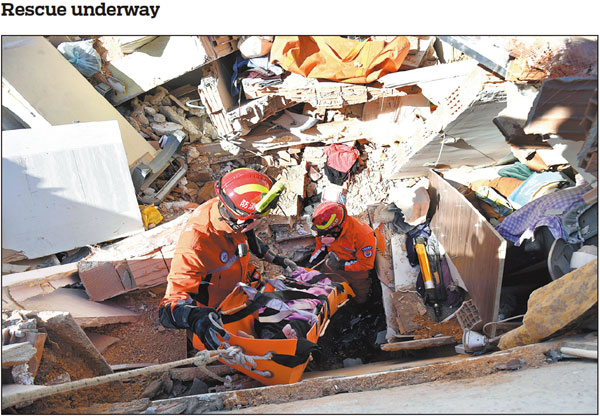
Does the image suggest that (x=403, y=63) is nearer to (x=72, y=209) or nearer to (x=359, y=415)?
(x=72, y=209)

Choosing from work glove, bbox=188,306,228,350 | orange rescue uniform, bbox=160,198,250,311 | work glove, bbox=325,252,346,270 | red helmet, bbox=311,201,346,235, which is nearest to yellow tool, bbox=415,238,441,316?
work glove, bbox=325,252,346,270

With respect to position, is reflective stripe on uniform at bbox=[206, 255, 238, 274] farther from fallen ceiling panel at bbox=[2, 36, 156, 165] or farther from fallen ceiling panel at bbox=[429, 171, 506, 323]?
fallen ceiling panel at bbox=[2, 36, 156, 165]

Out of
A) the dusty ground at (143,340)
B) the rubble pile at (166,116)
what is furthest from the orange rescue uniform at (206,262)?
the rubble pile at (166,116)

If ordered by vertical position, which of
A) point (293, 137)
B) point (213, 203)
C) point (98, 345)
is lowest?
point (98, 345)

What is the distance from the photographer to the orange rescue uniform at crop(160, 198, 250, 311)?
11.0 feet

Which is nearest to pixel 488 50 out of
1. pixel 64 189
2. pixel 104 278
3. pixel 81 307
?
pixel 104 278

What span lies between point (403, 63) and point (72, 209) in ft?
18.4

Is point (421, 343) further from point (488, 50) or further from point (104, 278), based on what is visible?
point (104, 278)

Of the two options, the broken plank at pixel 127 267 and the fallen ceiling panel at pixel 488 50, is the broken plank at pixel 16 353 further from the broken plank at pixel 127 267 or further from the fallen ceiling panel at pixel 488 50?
the fallen ceiling panel at pixel 488 50

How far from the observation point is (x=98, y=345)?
12.4ft

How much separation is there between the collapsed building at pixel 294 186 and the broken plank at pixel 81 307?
0.10 feet

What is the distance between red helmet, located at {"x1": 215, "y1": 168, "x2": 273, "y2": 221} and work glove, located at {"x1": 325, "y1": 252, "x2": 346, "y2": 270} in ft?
7.80

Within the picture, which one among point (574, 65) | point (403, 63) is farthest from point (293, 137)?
point (574, 65)

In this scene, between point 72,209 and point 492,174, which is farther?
point 492,174
